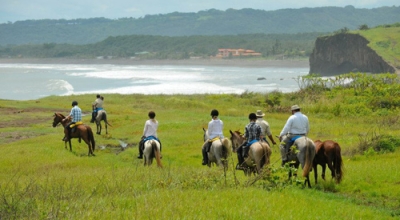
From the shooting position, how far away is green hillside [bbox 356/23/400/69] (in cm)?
9314

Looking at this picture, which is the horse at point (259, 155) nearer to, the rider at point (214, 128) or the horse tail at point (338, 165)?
the horse tail at point (338, 165)

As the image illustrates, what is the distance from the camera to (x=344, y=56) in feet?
386

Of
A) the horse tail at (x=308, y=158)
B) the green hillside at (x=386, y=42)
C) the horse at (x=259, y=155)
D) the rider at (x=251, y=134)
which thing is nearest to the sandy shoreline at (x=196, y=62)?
the green hillside at (x=386, y=42)

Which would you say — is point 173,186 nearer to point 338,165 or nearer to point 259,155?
point 259,155

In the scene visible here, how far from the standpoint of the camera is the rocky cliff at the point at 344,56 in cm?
10400

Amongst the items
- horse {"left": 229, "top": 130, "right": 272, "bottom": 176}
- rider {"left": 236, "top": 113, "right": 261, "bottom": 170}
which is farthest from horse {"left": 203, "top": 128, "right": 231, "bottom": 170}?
horse {"left": 229, "top": 130, "right": 272, "bottom": 176}

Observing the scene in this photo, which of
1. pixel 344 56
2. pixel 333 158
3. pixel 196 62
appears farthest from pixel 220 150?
pixel 196 62

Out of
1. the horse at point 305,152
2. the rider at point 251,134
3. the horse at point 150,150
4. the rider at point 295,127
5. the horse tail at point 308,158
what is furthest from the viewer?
the horse at point 150,150

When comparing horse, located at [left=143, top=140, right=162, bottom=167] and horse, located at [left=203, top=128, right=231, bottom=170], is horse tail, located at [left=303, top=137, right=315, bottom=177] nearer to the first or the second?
horse, located at [left=203, top=128, right=231, bottom=170]

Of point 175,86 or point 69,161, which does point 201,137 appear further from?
point 175,86

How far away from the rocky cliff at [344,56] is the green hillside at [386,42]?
43.0 inches

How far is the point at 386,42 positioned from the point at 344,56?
16.1 m

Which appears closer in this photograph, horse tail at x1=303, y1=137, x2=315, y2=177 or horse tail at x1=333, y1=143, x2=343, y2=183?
horse tail at x1=303, y1=137, x2=315, y2=177

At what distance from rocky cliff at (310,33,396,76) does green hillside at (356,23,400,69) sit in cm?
109
